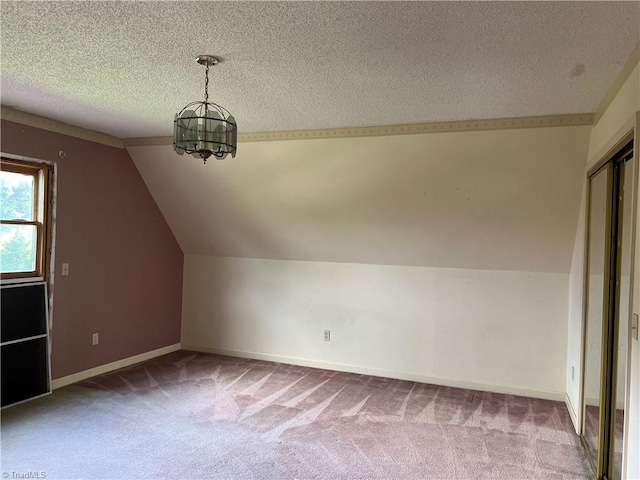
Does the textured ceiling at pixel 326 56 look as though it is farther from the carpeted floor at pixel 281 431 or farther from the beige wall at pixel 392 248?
the carpeted floor at pixel 281 431

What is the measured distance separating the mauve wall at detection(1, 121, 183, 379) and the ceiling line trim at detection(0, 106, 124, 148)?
41 mm

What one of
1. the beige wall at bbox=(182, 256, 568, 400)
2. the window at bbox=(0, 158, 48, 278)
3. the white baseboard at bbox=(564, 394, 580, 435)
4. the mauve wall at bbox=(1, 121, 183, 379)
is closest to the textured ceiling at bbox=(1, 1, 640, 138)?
the window at bbox=(0, 158, 48, 278)

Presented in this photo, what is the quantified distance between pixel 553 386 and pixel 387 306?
62.5 inches

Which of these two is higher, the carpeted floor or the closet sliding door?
the closet sliding door

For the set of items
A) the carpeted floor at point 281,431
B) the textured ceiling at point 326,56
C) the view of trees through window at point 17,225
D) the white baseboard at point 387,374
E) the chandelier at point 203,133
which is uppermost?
the textured ceiling at point 326,56

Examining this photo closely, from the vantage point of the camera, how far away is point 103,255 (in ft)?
13.5

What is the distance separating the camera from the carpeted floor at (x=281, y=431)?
102 inches

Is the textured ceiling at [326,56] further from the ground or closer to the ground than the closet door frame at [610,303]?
further from the ground

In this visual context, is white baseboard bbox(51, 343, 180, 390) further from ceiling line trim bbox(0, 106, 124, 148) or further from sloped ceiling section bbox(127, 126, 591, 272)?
ceiling line trim bbox(0, 106, 124, 148)

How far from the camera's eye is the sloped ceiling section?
324cm

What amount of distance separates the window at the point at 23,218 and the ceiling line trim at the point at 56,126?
0.31 metres

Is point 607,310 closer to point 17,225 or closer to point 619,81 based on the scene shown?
point 619,81

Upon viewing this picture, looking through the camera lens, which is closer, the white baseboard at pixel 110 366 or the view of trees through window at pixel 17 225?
the view of trees through window at pixel 17 225

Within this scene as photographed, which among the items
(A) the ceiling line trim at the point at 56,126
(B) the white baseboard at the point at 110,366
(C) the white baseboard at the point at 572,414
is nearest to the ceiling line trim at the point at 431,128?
(A) the ceiling line trim at the point at 56,126
